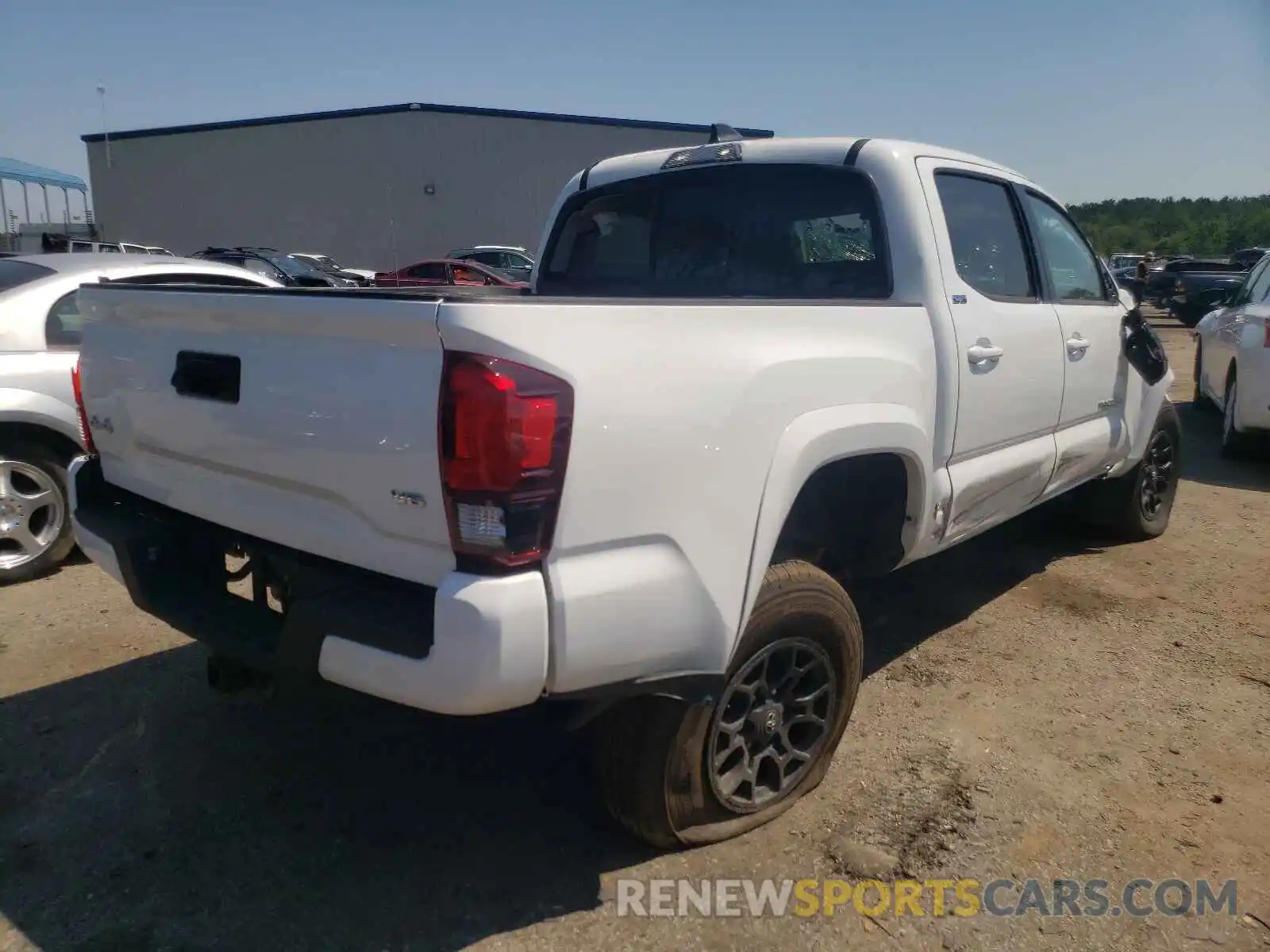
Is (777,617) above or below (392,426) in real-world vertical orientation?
below

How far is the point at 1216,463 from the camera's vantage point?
814 centimetres

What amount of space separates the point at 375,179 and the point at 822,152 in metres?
32.1

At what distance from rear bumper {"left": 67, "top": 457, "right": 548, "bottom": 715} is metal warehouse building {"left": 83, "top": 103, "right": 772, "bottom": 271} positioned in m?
31.3

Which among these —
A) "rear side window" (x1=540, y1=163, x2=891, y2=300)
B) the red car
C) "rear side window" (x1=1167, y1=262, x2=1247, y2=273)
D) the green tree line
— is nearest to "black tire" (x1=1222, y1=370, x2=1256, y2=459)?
"rear side window" (x1=540, y1=163, x2=891, y2=300)

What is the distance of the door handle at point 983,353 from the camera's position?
11.0 ft

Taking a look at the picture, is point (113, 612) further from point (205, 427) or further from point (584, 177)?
point (584, 177)

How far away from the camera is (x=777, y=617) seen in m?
2.59

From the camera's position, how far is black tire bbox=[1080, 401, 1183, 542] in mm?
5414

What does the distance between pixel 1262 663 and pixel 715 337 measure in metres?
3.18

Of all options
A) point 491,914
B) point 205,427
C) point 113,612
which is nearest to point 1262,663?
point 491,914

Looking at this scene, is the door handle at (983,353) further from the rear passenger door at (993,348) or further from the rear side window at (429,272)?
the rear side window at (429,272)

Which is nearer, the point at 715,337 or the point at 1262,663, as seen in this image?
the point at 715,337

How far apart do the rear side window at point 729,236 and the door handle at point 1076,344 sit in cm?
130

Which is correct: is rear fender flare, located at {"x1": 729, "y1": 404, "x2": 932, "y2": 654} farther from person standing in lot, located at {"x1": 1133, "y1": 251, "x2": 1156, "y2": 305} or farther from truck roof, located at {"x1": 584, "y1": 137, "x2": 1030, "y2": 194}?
person standing in lot, located at {"x1": 1133, "y1": 251, "x2": 1156, "y2": 305}
